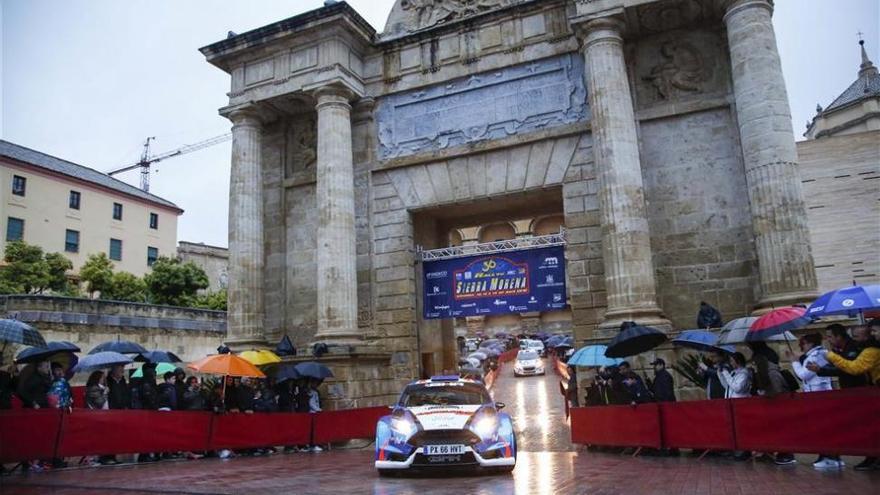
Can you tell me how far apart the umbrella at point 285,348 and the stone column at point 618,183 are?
787 cm

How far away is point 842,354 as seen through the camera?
7918mm

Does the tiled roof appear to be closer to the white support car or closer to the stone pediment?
the stone pediment

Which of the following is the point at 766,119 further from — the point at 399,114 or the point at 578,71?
the point at 399,114

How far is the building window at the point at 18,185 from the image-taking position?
122 ft

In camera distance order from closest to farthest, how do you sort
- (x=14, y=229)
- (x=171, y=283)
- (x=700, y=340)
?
(x=700, y=340) → (x=171, y=283) → (x=14, y=229)

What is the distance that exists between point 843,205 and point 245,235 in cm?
2056

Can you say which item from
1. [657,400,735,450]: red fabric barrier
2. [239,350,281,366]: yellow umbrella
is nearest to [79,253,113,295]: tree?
[239,350,281,366]: yellow umbrella

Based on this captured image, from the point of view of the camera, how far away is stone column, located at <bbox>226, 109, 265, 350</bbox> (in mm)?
17344

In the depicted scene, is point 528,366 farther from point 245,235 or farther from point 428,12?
point 428,12

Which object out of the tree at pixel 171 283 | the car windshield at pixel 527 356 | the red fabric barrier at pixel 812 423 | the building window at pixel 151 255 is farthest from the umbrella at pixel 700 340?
the building window at pixel 151 255

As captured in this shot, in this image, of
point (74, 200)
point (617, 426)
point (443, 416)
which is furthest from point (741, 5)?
point (74, 200)

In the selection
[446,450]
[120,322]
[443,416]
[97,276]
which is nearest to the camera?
[446,450]

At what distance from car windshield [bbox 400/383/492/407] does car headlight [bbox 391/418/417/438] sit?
57cm

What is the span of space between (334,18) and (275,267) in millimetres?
7106
